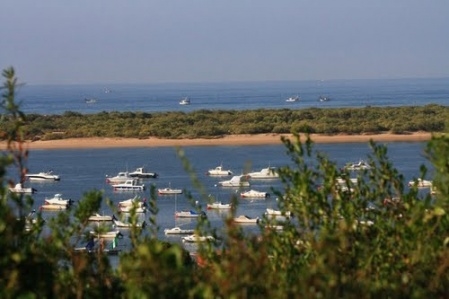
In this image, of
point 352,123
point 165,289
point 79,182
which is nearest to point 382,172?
point 165,289

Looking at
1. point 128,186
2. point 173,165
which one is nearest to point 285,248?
point 128,186

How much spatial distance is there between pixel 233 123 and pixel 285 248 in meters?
45.5

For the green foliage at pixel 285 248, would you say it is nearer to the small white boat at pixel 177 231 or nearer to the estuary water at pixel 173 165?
the small white boat at pixel 177 231

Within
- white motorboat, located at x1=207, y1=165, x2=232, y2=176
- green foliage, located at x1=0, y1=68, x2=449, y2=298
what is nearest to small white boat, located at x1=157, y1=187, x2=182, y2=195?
white motorboat, located at x1=207, y1=165, x2=232, y2=176

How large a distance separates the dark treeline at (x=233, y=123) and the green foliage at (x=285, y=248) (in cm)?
3840

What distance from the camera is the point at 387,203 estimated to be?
14.8ft

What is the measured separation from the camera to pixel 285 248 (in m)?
3.95

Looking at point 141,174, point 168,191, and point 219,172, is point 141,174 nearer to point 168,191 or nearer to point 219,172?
point 219,172

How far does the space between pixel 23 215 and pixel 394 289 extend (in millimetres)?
1434

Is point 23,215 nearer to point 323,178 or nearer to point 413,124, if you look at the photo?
point 323,178

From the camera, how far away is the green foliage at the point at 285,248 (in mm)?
2796

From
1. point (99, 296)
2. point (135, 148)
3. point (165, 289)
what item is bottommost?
point (135, 148)

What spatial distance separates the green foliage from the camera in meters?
2.80

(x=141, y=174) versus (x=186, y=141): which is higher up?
(x=141, y=174)
